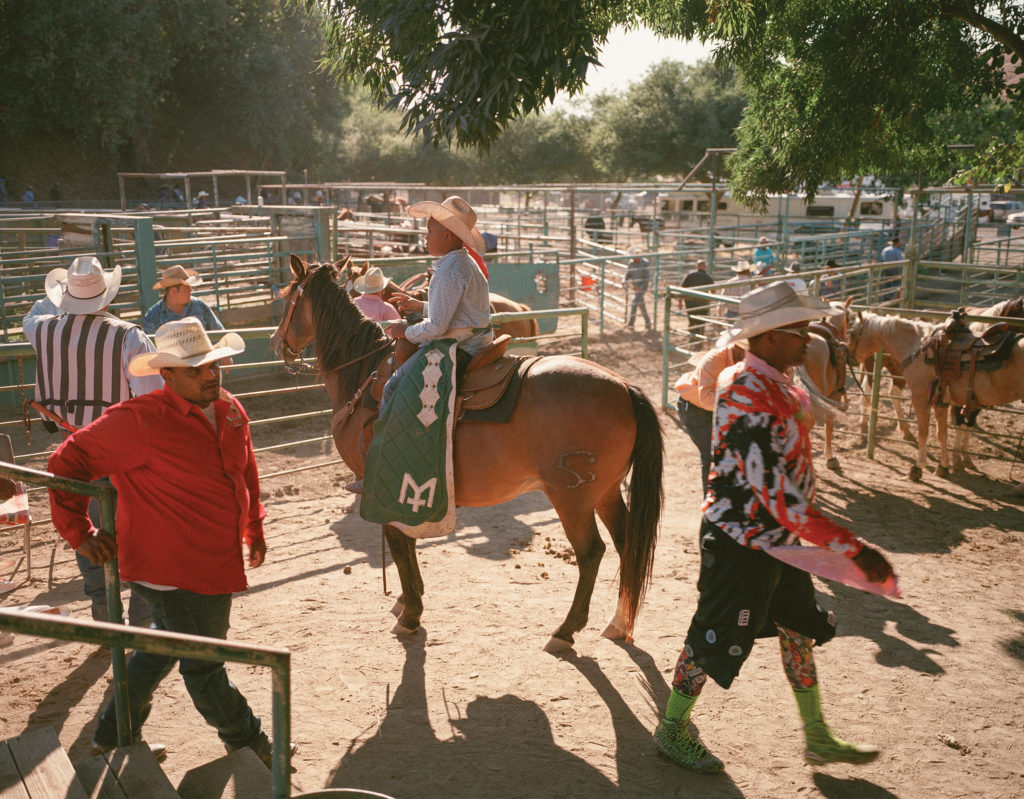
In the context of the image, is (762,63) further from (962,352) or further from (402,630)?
(402,630)

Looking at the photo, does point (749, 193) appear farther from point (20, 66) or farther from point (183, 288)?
point (20, 66)

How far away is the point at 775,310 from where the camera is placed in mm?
3143

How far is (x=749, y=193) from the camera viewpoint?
9414mm

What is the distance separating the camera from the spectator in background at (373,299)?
25.9 feet

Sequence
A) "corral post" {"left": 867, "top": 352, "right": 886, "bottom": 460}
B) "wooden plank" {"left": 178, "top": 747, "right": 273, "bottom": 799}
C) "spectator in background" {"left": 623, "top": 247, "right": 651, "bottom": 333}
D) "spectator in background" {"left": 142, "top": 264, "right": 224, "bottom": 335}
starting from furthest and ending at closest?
"spectator in background" {"left": 623, "top": 247, "right": 651, "bottom": 333} < "corral post" {"left": 867, "top": 352, "right": 886, "bottom": 460} < "spectator in background" {"left": 142, "top": 264, "right": 224, "bottom": 335} < "wooden plank" {"left": 178, "top": 747, "right": 273, "bottom": 799}

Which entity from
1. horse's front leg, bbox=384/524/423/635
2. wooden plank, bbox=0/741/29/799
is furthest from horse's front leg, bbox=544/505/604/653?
wooden plank, bbox=0/741/29/799

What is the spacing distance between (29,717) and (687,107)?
4121 centimetres

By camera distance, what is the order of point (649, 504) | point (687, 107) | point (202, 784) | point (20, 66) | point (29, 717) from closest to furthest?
point (202, 784) < point (29, 717) < point (649, 504) < point (20, 66) < point (687, 107)

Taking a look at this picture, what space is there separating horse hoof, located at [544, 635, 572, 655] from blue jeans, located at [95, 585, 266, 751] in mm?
1884

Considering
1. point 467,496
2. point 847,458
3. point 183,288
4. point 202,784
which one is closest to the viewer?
point 202,784

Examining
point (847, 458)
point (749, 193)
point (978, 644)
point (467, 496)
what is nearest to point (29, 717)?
point (467, 496)

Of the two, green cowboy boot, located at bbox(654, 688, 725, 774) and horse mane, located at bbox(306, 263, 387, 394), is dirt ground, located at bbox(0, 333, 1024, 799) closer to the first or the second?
green cowboy boot, located at bbox(654, 688, 725, 774)

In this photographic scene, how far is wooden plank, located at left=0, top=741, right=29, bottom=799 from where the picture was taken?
2531 millimetres

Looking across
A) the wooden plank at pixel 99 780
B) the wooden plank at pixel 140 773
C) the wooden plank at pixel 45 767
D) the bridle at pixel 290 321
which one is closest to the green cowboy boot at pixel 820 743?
the wooden plank at pixel 140 773
